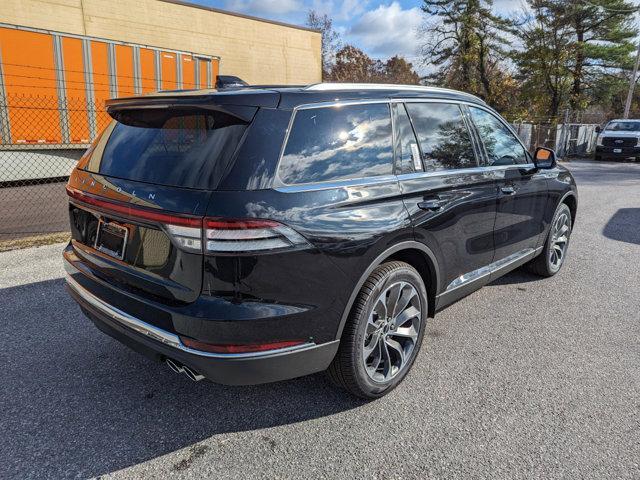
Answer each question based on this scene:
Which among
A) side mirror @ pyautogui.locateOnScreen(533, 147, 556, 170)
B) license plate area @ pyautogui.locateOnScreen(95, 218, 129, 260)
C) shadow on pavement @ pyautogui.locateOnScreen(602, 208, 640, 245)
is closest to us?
license plate area @ pyautogui.locateOnScreen(95, 218, 129, 260)

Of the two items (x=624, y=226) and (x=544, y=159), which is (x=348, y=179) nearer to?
(x=544, y=159)

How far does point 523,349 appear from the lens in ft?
11.4

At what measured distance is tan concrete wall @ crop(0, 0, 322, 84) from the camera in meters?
14.1

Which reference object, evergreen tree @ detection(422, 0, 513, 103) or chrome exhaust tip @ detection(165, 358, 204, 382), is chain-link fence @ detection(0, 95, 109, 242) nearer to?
chrome exhaust tip @ detection(165, 358, 204, 382)

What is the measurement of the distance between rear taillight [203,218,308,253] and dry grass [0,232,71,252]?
15.1 ft

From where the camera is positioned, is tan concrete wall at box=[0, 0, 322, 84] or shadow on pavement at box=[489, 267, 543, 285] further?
tan concrete wall at box=[0, 0, 322, 84]

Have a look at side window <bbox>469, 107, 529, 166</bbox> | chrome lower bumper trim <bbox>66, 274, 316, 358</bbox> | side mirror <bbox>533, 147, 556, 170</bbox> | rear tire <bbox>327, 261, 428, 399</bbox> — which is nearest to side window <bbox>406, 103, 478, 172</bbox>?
side window <bbox>469, 107, 529, 166</bbox>

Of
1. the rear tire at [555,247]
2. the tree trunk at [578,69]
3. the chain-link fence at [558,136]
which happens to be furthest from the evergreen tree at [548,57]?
the rear tire at [555,247]

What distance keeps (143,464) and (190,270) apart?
0.98 meters

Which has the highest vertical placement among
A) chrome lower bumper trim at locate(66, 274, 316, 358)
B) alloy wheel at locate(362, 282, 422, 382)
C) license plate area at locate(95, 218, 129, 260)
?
license plate area at locate(95, 218, 129, 260)

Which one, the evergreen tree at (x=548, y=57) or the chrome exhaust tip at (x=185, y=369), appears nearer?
the chrome exhaust tip at (x=185, y=369)

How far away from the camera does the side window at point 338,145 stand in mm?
2346

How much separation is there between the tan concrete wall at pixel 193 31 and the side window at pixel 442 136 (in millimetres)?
14532

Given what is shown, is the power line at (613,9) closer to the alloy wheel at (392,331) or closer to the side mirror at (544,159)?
the side mirror at (544,159)
